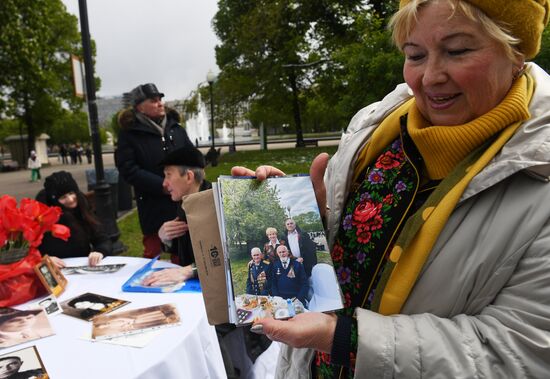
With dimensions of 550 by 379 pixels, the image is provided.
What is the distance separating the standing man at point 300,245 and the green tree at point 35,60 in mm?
20106

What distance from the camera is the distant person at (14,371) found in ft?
5.20

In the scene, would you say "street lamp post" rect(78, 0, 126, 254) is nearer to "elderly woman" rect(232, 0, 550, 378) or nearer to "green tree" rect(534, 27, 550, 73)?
"elderly woman" rect(232, 0, 550, 378)

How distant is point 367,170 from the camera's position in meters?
1.30

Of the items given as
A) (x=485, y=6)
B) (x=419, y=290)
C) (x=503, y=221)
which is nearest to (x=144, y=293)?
(x=419, y=290)

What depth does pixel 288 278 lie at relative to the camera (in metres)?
1.07

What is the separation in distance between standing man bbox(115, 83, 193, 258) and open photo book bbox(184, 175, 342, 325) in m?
3.08

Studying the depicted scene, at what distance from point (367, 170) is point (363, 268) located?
0.32 m

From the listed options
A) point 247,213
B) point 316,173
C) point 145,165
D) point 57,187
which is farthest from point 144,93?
point 247,213

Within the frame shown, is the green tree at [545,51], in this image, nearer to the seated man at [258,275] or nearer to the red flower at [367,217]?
the red flower at [367,217]

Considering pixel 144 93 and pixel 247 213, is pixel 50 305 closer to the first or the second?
pixel 247 213

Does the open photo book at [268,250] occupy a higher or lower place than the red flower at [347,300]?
higher

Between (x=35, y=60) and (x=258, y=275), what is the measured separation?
22.5 m

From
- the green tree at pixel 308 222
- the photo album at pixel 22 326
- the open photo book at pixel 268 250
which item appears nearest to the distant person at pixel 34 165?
the photo album at pixel 22 326

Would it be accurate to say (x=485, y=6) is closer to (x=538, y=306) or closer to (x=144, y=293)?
(x=538, y=306)
